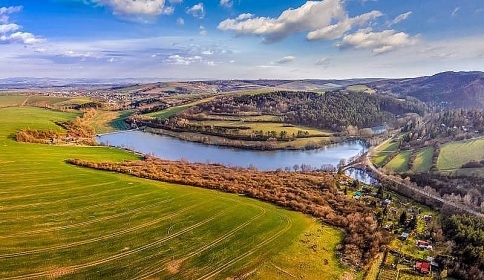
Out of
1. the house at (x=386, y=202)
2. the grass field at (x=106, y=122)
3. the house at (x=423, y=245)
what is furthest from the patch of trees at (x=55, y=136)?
the house at (x=423, y=245)

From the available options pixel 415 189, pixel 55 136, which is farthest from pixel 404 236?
pixel 55 136

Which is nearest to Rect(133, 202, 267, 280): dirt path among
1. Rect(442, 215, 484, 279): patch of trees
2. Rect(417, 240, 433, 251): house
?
Rect(417, 240, 433, 251): house

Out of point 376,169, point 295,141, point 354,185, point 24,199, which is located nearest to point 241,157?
point 295,141

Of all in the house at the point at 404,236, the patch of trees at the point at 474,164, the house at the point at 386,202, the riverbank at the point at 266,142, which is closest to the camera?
the house at the point at 404,236

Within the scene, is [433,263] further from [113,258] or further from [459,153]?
[459,153]

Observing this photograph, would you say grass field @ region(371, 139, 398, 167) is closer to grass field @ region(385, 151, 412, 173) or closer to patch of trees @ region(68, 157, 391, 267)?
grass field @ region(385, 151, 412, 173)

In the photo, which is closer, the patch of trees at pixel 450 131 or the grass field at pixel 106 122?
the patch of trees at pixel 450 131

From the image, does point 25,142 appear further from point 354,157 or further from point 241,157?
point 354,157

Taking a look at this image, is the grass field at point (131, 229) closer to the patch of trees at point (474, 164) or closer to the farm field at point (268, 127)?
the patch of trees at point (474, 164)
